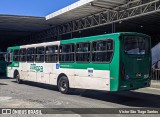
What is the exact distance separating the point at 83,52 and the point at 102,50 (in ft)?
5.07

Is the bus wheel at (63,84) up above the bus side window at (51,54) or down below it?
below

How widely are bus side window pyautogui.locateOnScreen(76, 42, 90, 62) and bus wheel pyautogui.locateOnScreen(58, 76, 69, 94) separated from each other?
1.70m

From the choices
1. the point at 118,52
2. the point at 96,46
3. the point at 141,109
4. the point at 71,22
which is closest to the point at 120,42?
the point at 118,52

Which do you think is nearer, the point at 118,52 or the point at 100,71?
the point at 118,52

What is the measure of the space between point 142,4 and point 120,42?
26.1 ft

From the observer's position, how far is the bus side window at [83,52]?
12.5m

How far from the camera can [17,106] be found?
10.2m

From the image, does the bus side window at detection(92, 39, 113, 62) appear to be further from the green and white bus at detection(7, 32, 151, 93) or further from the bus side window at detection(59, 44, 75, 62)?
the bus side window at detection(59, 44, 75, 62)

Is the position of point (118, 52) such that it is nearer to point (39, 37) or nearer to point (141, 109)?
point (141, 109)

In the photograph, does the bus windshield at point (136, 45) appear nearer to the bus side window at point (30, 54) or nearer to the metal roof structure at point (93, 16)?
the metal roof structure at point (93, 16)

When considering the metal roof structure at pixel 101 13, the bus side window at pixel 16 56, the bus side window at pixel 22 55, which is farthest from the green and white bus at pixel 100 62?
the metal roof structure at pixel 101 13

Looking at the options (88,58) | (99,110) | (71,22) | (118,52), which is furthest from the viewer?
(71,22)

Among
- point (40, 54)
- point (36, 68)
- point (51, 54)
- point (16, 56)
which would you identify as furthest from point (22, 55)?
point (51, 54)

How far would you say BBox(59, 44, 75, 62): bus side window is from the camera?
45.4 ft
